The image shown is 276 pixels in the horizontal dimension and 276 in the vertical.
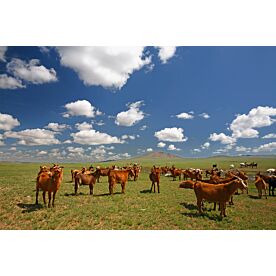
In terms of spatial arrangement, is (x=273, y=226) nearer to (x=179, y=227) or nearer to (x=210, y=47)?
(x=179, y=227)

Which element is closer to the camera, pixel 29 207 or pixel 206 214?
pixel 206 214

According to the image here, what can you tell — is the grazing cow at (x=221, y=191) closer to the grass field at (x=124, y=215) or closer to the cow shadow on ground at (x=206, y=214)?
the cow shadow on ground at (x=206, y=214)

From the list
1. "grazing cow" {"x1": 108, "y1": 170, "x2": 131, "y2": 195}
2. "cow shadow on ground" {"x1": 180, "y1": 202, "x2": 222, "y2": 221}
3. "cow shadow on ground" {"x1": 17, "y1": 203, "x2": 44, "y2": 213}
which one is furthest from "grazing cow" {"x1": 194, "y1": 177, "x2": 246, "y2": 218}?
"cow shadow on ground" {"x1": 17, "y1": 203, "x2": 44, "y2": 213}

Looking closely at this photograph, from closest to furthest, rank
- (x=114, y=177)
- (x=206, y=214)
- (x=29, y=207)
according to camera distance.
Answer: (x=206, y=214) → (x=29, y=207) → (x=114, y=177)

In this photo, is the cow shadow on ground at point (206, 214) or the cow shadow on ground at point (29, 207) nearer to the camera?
the cow shadow on ground at point (206, 214)

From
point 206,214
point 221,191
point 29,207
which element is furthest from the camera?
point 29,207

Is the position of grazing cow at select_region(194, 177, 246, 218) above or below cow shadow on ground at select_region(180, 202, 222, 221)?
above

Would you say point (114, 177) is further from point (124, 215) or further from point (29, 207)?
point (29, 207)

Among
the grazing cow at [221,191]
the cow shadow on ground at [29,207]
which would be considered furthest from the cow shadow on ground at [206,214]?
the cow shadow on ground at [29,207]

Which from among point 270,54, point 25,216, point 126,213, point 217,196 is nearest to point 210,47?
point 270,54

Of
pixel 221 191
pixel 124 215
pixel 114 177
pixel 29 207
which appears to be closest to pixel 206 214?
pixel 221 191

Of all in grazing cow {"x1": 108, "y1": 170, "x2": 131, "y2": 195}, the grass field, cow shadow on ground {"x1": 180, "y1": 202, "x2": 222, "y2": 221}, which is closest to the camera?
the grass field

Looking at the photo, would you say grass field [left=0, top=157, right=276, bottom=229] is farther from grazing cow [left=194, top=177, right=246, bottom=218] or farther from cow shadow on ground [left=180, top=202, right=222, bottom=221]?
grazing cow [left=194, top=177, right=246, bottom=218]
